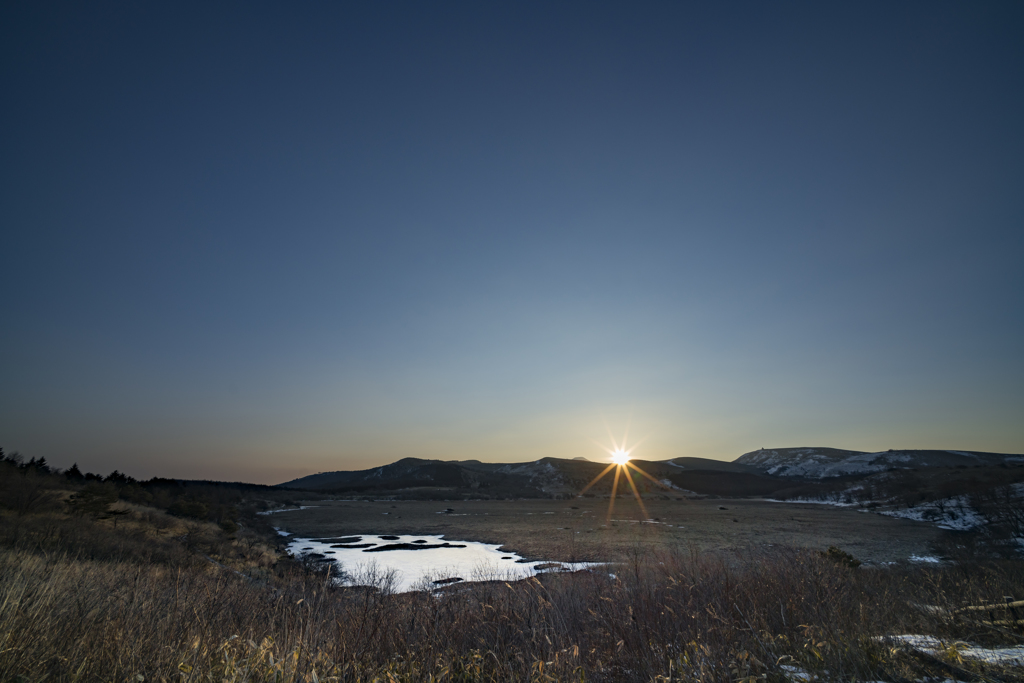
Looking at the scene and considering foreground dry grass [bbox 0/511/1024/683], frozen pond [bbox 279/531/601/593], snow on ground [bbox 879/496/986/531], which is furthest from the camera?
snow on ground [bbox 879/496/986/531]

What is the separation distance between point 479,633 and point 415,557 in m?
31.7

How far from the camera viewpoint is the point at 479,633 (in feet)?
23.5

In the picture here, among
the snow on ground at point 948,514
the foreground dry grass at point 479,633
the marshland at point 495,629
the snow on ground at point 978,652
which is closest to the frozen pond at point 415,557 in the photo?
the marshland at point 495,629

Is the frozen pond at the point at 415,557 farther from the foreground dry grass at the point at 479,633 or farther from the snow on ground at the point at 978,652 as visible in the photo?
the snow on ground at the point at 978,652

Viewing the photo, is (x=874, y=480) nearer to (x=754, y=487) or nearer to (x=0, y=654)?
(x=754, y=487)

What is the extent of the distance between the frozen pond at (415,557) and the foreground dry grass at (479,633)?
611 inches

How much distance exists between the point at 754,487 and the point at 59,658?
210 metres

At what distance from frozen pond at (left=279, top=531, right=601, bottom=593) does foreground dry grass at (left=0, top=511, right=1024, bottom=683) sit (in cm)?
1553

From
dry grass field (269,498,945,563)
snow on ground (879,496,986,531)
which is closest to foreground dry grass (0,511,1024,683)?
dry grass field (269,498,945,563)

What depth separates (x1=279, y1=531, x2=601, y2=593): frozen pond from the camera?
26.1m

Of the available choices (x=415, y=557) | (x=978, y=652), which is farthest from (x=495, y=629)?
(x=415, y=557)

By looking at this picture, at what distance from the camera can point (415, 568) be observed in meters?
29.5

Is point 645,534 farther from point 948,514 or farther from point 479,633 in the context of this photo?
point 479,633

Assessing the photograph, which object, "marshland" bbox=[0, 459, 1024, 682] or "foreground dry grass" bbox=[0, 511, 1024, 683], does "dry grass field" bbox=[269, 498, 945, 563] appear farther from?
"foreground dry grass" bbox=[0, 511, 1024, 683]
